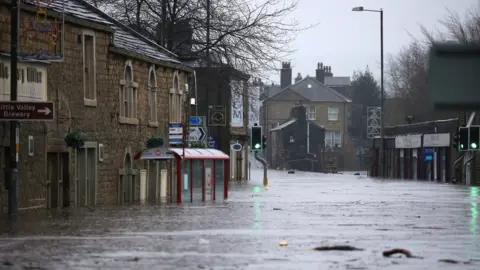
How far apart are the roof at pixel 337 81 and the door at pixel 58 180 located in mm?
150071

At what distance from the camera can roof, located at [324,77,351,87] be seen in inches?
7131

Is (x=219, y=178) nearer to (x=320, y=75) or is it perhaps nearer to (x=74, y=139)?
(x=74, y=139)

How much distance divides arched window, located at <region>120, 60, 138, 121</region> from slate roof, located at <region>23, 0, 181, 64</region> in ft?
2.55

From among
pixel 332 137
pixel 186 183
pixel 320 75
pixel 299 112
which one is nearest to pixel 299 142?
pixel 299 112

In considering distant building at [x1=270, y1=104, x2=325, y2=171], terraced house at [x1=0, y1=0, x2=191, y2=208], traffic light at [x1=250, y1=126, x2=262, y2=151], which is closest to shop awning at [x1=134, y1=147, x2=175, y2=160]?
terraced house at [x1=0, y1=0, x2=191, y2=208]

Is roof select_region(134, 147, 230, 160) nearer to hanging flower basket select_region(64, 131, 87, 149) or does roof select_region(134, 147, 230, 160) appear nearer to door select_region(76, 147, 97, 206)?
door select_region(76, 147, 97, 206)

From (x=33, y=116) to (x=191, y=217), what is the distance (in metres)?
4.17

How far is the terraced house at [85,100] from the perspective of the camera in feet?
91.6

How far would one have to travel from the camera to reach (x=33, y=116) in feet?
76.7

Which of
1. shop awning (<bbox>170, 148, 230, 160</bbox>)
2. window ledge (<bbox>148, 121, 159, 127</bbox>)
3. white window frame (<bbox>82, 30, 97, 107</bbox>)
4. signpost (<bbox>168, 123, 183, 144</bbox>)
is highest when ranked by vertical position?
white window frame (<bbox>82, 30, 97, 107</bbox>)

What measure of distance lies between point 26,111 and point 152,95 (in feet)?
61.8

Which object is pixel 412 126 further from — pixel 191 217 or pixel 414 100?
pixel 191 217

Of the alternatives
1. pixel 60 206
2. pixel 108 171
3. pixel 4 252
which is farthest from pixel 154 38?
pixel 4 252

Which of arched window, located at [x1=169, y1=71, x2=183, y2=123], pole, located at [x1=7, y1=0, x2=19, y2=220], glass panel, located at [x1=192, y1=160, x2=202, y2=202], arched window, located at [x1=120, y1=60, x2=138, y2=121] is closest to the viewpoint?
pole, located at [x1=7, y1=0, x2=19, y2=220]
